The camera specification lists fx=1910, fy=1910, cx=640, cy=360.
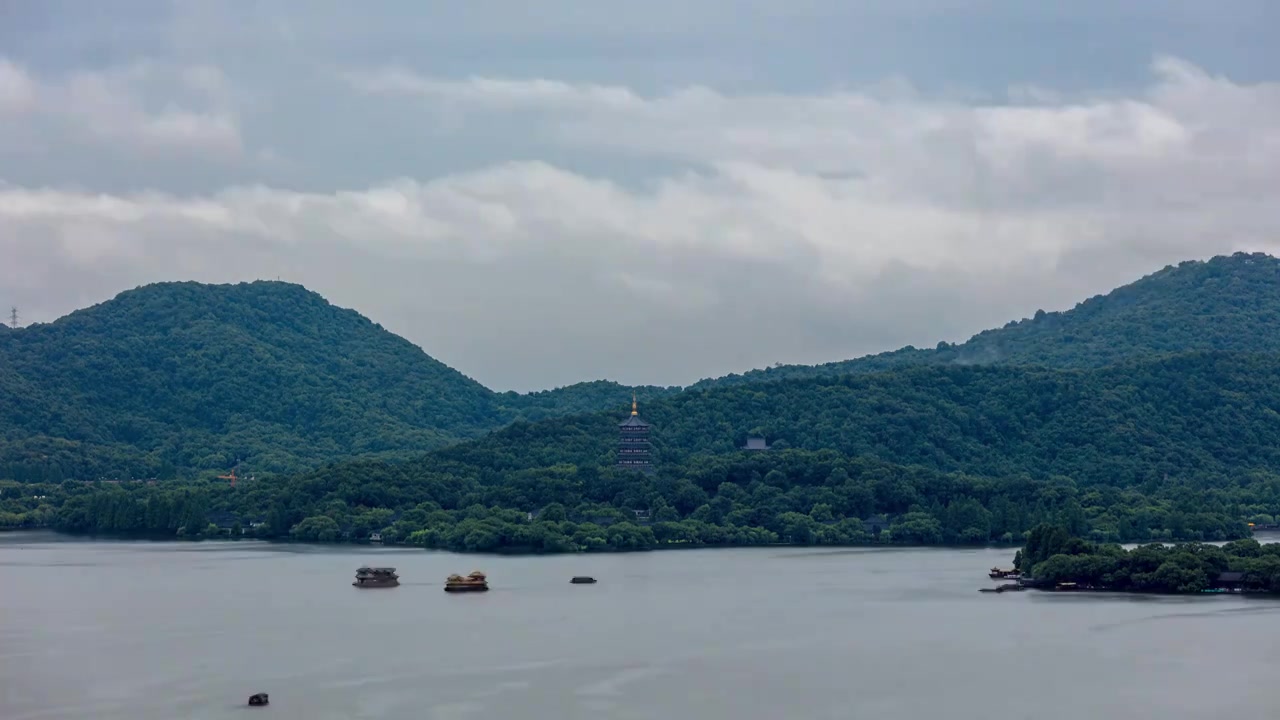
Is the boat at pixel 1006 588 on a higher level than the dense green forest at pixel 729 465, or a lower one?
lower

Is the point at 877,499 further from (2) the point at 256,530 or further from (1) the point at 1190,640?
(1) the point at 1190,640

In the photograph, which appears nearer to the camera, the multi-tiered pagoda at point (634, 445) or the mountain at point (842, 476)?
the mountain at point (842, 476)

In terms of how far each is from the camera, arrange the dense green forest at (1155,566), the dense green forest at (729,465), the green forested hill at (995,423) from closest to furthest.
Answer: the dense green forest at (1155,566), the dense green forest at (729,465), the green forested hill at (995,423)

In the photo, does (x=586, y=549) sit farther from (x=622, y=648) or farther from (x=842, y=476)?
(x=622, y=648)

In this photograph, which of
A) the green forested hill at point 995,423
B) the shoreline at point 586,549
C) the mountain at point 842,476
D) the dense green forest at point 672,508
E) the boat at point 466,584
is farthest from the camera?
the green forested hill at point 995,423

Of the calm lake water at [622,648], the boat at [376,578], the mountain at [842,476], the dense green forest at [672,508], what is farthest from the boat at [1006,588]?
the dense green forest at [672,508]

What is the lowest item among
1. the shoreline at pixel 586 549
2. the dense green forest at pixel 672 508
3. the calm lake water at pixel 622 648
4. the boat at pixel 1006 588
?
the calm lake water at pixel 622 648

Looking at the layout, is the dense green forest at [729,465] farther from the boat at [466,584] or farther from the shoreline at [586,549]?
the boat at [466,584]

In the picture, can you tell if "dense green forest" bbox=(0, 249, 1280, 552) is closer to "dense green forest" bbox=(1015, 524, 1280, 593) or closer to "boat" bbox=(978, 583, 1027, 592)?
"dense green forest" bbox=(1015, 524, 1280, 593)
